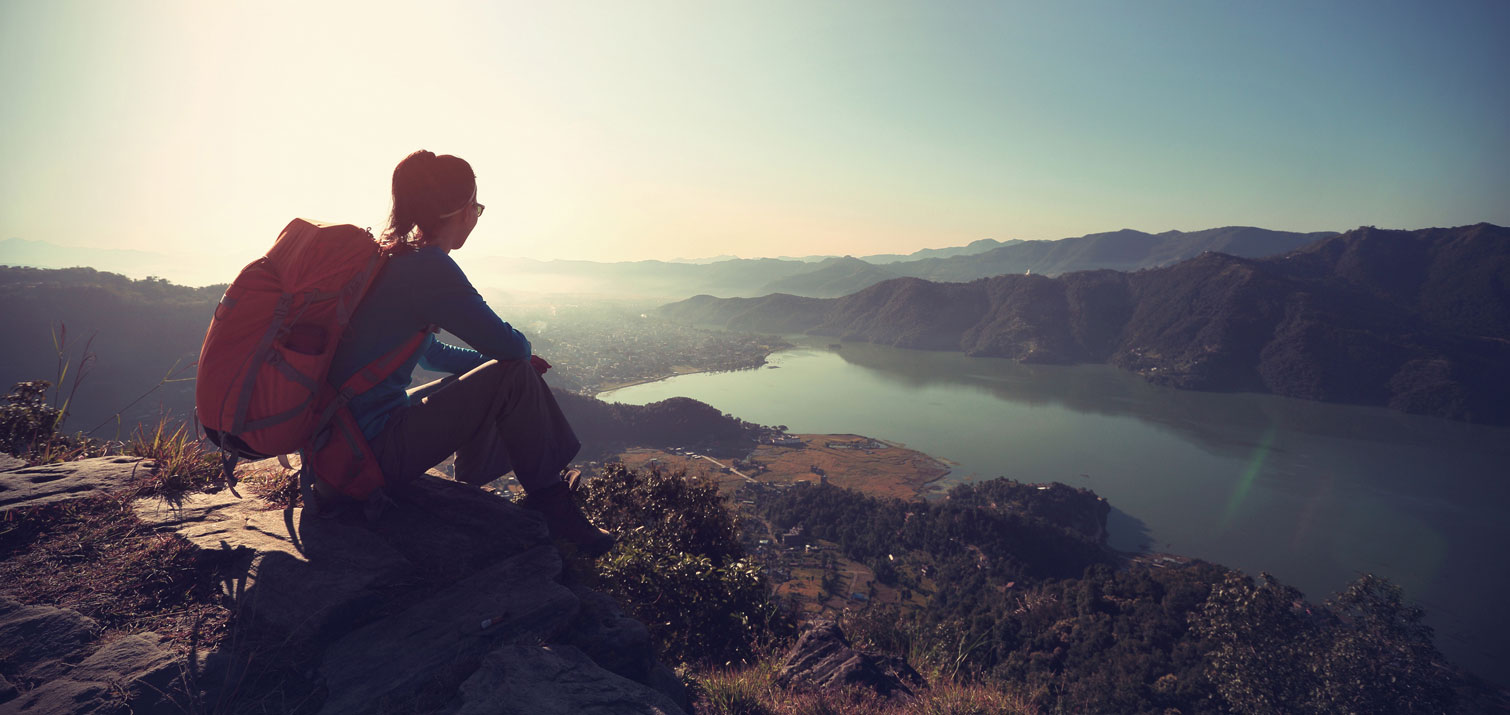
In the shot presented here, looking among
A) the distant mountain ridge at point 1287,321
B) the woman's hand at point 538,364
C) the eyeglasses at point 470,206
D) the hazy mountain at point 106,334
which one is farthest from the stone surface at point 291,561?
the distant mountain ridge at point 1287,321

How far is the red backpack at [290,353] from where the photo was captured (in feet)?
7.20

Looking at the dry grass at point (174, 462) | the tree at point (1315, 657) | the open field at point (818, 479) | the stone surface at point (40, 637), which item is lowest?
the open field at point (818, 479)

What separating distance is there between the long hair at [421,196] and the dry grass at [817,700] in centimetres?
270

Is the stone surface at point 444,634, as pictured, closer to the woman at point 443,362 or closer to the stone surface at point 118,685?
the stone surface at point 118,685

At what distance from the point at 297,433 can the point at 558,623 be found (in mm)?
1415

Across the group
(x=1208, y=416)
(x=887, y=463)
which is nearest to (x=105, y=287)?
(x=887, y=463)

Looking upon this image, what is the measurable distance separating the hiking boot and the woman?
7.3 inches

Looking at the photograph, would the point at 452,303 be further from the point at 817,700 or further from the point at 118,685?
the point at 817,700

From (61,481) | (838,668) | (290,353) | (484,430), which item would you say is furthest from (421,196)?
(838,668)

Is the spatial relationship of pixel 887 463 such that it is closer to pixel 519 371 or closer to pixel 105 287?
pixel 519 371

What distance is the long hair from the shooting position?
8.57 feet

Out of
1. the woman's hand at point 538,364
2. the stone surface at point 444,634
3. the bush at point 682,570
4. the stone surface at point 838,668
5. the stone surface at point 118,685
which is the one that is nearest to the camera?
the stone surface at point 118,685

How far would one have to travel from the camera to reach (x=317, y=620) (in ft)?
7.79

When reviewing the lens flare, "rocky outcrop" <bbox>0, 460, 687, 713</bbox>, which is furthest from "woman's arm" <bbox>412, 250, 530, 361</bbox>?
the lens flare
